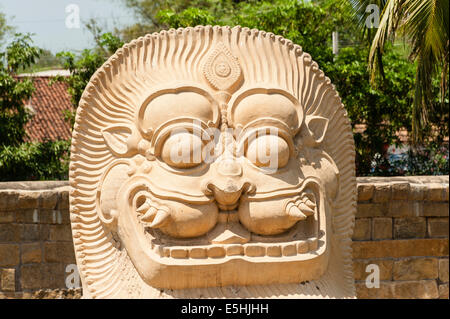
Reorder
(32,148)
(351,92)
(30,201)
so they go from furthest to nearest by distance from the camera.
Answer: (351,92) → (32,148) → (30,201)

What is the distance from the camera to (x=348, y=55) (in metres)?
7.25

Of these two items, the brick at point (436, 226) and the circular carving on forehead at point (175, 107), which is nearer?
the circular carving on forehead at point (175, 107)

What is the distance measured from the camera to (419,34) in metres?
5.23

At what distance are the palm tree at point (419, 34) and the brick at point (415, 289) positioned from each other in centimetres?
142

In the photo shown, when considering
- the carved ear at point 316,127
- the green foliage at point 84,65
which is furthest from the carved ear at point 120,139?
the green foliage at point 84,65

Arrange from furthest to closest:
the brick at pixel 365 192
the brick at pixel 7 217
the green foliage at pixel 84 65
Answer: the green foliage at pixel 84 65 < the brick at pixel 365 192 < the brick at pixel 7 217

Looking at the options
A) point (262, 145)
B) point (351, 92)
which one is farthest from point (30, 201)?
point (351, 92)

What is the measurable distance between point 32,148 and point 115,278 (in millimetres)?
3890

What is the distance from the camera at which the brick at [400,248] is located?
5.02 meters

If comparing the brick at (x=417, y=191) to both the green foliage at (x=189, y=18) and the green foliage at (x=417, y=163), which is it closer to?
the green foliage at (x=417, y=163)

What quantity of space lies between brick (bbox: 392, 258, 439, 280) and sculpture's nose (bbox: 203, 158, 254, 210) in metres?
3.04

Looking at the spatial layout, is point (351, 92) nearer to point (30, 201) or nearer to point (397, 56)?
point (397, 56)

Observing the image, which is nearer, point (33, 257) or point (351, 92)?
point (33, 257)

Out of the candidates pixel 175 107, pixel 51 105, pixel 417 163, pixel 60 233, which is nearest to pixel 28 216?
pixel 60 233
